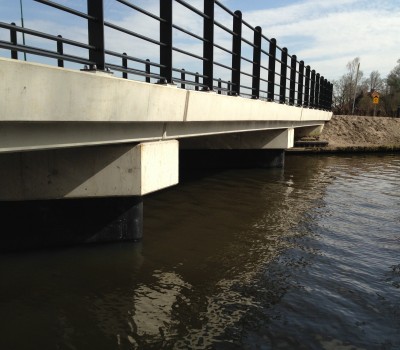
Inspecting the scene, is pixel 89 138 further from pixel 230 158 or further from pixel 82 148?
pixel 230 158

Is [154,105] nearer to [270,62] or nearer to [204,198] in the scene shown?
[204,198]

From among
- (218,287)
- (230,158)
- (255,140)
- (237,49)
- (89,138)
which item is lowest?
(218,287)

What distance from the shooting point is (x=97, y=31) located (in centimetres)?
501

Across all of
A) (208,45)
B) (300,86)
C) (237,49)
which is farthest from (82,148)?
(300,86)

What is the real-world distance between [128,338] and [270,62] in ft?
34.6

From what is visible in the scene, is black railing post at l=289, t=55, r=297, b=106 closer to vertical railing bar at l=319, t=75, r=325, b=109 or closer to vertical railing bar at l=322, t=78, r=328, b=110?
vertical railing bar at l=319, t=75, r=325, b=109

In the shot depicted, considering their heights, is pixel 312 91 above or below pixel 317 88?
below

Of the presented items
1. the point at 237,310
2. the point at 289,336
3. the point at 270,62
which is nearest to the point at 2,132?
the point at 237,310

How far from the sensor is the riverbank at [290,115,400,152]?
84.7 feet

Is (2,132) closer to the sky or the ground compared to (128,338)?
closer to the sky

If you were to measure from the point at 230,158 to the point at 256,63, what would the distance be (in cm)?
573

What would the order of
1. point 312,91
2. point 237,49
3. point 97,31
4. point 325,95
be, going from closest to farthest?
point 97,31
point 237,49
point 312,91
point 325,95

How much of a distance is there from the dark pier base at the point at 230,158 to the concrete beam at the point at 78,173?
943 cm

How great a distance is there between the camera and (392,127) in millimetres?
30859
